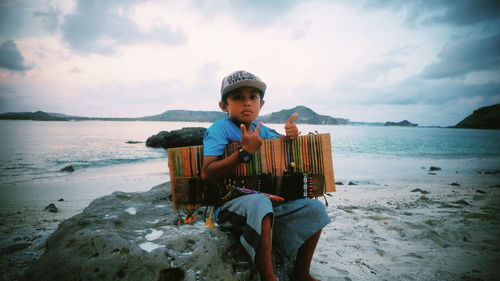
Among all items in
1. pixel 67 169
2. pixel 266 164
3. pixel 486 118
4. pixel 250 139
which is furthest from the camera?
pixel 486 118

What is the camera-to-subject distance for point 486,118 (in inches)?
5153

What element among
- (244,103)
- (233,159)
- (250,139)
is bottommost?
(233,159)

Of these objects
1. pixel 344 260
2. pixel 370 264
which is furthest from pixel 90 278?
pixel 370 264

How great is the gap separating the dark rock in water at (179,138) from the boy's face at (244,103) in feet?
68.0

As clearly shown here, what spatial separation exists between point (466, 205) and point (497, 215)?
895mm

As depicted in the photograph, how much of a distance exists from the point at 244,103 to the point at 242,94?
0.11 meters

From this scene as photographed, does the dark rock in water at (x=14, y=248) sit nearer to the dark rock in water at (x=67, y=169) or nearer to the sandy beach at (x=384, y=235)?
the sandy beach at (x=384, y=235)

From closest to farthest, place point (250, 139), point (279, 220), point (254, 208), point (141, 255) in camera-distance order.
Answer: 1. point (141, 255)
2. point (254, 208)
3. point (250, 139)
4. point (279, 220)

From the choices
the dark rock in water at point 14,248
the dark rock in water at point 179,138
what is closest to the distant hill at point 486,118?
the dark rock in water at point 179,138

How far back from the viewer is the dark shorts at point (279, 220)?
2.12 metres

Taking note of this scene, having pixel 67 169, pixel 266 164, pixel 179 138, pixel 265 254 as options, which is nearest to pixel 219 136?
pixel 266 164

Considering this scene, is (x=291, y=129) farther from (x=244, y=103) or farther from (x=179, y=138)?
(x=179, y=138)

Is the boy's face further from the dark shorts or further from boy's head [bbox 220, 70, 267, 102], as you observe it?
the dark shorts

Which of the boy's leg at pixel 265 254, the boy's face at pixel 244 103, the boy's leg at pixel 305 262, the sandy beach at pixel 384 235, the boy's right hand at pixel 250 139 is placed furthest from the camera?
the sandy beach at pixel 384 235
